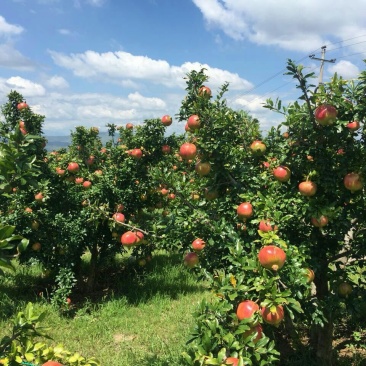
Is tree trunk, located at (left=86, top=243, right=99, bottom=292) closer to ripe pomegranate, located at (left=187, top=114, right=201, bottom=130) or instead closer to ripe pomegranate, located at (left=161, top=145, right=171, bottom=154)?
ripe pomegranate, located at (left=161, top=145, right=171, bottom=154)

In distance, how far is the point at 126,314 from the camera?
5453mm

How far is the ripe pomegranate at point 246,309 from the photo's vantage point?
6.60 feet

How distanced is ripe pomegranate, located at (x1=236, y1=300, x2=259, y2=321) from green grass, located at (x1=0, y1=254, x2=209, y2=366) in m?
2.30

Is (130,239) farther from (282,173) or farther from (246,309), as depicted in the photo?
(246,309)

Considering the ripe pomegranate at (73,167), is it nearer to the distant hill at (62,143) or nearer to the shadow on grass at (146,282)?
the distant hill at (62,143)

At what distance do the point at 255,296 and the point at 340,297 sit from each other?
1313 mm

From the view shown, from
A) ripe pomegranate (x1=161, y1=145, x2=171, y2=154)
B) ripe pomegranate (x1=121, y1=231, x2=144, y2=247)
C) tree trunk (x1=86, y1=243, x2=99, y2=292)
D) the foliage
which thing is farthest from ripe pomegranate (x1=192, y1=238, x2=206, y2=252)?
tree trunk (x1=86, y1=243, x2=99, y2=292)

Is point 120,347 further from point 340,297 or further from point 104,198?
point 340,297

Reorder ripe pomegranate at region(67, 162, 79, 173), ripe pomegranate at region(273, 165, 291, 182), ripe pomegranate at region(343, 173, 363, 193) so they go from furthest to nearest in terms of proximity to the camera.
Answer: ripe pomegranate at region(67, 162, 79, 173), ripe pomegranate at region(273, 165, 291, 182), ripe pomegranate at region(343, 173, 363, 193)

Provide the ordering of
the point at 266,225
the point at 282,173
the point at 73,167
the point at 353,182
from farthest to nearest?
the point at 73,167 → the point at 282,173 → the point at 353,182 → the point at 266,225

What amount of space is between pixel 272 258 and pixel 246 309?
312 mm

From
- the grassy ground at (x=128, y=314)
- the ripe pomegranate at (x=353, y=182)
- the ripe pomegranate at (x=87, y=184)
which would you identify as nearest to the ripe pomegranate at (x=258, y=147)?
the ripe pomegranate at (x=353, y=182)

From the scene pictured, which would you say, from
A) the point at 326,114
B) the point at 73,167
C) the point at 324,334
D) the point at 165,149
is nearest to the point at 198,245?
the point at 326,114

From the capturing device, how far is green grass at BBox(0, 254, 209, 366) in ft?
14.5
